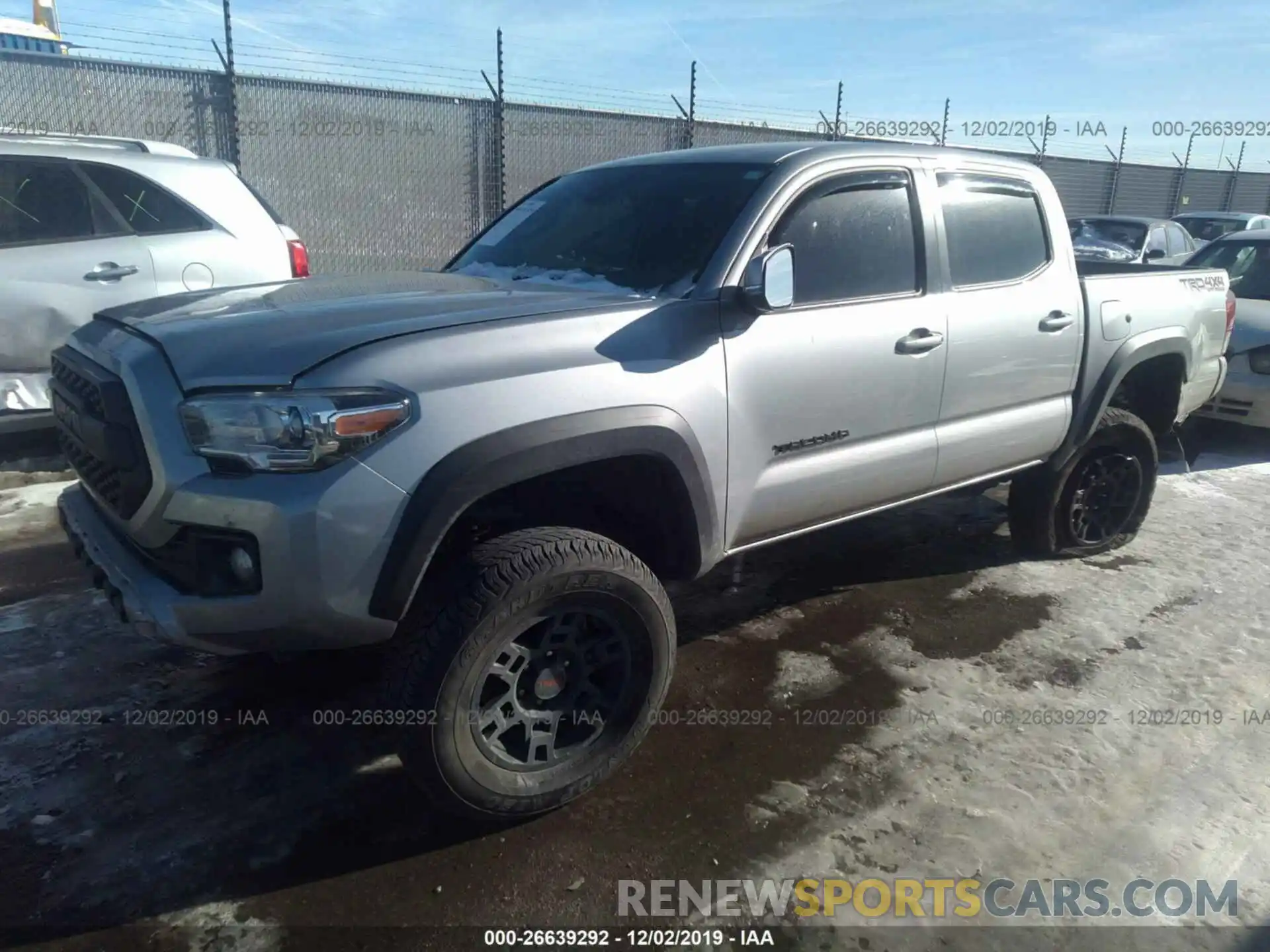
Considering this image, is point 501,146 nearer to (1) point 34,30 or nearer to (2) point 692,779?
(2) point 692,779

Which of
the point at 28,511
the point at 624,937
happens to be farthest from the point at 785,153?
the point at 28,511

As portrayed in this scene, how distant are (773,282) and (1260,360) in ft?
18.8

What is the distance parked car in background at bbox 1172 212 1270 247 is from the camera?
46.2 feet

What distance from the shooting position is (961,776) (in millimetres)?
3014

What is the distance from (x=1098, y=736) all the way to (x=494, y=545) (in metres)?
2.25

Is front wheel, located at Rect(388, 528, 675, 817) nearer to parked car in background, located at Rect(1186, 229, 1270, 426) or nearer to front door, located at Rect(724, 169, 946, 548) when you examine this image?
front door, located at Rect(724, 169, 946, 548)

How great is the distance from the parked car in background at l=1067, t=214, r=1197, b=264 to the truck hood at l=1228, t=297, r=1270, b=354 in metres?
4.50

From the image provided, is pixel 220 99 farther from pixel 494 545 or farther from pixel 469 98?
pixel 494 545

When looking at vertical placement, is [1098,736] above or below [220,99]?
below

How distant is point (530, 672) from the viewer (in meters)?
2.73

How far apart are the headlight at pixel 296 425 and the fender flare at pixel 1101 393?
3.36 metres

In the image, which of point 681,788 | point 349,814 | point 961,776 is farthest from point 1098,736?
point 349,814

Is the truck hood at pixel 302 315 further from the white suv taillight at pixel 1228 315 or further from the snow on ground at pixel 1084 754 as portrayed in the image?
the white suv taillight at pixel 1228 315

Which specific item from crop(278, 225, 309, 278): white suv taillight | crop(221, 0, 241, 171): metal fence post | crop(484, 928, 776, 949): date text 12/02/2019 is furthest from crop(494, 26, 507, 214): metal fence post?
crop(484, 928, 776, 949): date text 12/02/2019
